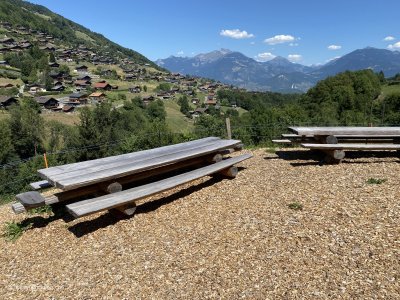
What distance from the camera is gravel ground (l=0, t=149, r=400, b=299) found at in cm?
446

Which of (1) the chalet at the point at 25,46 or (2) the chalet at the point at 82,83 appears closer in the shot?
(2) the chalet at the point at 82,83

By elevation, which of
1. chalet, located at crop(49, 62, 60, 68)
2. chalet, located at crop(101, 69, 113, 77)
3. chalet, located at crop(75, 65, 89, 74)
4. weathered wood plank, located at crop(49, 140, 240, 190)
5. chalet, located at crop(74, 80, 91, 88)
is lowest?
weathered wood plank, located at crop(49, 140, 240, 190)

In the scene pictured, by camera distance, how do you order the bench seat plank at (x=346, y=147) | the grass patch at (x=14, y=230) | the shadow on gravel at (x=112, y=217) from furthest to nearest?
the bench seat plank at (x=346, y=147)
the grass patch at (x=14, y=230)
the shadow on gravel at (x=112, y=217)

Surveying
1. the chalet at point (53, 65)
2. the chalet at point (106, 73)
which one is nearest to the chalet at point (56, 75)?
the chalet at point (53, 65)

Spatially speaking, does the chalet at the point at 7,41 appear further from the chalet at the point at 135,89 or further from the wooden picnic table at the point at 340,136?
the wooden picnic table at the point at 340,136

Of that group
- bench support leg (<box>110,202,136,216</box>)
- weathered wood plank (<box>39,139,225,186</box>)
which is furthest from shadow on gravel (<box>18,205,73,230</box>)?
bench support leg (<box>110,202,136,216</box>)

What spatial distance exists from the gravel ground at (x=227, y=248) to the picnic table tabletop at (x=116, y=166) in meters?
0.97

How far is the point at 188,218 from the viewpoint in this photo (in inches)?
263

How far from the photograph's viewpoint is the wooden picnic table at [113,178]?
595 cm

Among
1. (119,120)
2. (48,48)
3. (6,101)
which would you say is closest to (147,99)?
(6,101)

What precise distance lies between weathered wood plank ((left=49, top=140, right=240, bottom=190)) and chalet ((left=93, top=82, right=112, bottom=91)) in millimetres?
131398

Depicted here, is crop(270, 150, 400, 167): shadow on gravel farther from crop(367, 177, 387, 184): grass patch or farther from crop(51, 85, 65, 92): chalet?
crop(51, 85, 65, 92): chalet

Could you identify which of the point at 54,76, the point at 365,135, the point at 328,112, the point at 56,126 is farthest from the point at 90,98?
the point at 365,135

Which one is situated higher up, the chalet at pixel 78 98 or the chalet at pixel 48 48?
the chalet at pixel 48 48
